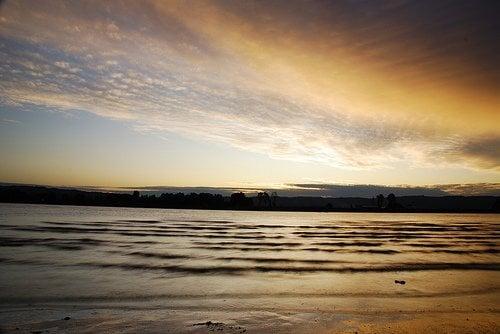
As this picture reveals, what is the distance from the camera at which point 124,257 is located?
959 inches

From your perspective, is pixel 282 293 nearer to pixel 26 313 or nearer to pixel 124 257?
pixel 26 313

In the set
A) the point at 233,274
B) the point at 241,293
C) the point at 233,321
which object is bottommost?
the point at 233,274

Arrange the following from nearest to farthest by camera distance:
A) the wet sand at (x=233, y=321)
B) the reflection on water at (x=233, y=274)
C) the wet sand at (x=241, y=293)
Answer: the wet sand at (x=233, y=321)
the wet sand at (x=241, y=293)
the reflection on water at (x=233, y=274)

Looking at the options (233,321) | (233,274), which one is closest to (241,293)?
(233,321)

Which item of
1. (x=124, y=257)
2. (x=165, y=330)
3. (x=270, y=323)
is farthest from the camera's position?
(x=124, y=257)

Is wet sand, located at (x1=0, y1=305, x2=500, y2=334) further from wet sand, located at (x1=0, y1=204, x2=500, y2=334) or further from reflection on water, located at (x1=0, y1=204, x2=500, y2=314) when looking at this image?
reflection on water, located at (x1=0, y1=204, x2=500, y2=314)

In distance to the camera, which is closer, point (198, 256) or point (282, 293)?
point (282, 293)

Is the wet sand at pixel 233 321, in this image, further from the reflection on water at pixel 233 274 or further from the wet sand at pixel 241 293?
the reflection on water at pixel 233 274

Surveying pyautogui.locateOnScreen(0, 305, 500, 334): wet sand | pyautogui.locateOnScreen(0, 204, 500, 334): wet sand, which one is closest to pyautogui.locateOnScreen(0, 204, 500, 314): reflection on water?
pyautogui.locateOnScreen(0, 204, 500, 334): wet sand

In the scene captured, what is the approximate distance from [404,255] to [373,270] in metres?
8.77

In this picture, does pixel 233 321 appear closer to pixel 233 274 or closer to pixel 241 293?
pixel 241 293

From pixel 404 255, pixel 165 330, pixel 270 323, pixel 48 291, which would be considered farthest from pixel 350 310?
pixel 404 255

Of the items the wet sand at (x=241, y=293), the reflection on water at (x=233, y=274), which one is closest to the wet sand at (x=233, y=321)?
the wet sand at (x=241, y=293)

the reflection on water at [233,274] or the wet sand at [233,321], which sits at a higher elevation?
the wet sand at [233,321]
